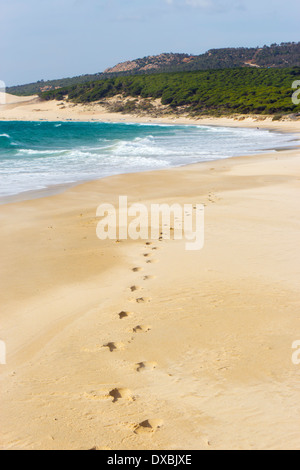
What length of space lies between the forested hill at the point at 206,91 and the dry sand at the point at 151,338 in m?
45.4

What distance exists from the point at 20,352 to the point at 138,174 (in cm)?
1250

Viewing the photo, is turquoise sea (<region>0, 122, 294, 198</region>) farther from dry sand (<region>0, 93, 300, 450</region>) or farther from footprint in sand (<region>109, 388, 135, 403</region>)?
footprint in sand (<region>109, 388, 135, 403</region>)

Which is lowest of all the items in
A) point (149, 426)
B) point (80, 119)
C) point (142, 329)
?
point (149, 426)

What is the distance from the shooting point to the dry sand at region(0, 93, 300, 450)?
10.6 ft

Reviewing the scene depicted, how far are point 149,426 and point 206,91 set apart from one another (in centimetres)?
7147

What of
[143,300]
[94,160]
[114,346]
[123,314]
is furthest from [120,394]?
[94,160]

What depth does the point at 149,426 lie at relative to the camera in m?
3.23

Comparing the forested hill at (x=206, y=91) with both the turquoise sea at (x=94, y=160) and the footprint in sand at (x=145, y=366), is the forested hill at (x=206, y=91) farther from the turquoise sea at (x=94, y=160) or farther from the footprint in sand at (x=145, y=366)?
the footprint in sand at (x=145, y=366)

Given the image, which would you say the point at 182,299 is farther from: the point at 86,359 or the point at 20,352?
the point at 20,352

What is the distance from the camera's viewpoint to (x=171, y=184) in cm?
1414

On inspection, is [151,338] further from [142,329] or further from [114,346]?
[114,346]

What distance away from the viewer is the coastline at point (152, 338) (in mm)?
3232

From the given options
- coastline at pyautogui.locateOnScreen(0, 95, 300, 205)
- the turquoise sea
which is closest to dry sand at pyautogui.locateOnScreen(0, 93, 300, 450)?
coastline at pyautogui.locateOnScreen(0, 95, 300, 205)
